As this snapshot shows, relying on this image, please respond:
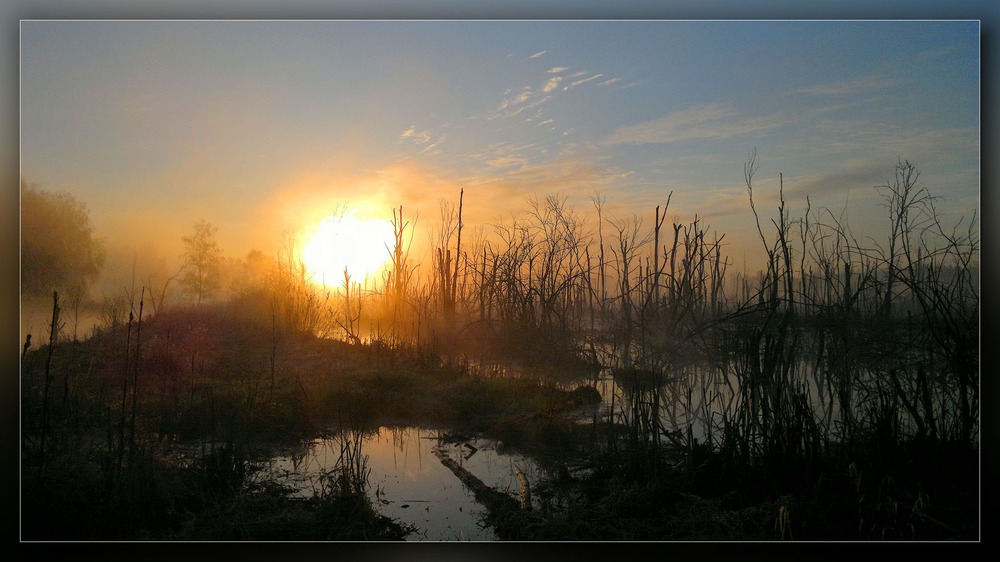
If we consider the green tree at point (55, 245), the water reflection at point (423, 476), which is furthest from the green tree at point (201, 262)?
the water reflection at point (423, 476)

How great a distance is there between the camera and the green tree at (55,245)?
365cm

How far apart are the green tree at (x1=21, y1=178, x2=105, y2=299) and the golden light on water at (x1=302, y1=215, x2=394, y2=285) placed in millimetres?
1017

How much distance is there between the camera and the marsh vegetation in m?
3.62

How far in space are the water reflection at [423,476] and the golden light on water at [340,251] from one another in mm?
788

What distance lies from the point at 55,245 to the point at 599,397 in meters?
2.73

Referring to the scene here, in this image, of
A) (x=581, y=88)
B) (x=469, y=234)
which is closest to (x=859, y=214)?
(x=581, y=88)

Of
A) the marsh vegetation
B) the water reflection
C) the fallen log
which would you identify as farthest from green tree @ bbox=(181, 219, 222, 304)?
the fallen log

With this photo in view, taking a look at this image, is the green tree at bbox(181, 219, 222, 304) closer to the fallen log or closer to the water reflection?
the water reflection

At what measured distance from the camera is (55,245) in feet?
12.0

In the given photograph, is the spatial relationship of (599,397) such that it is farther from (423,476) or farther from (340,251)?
(340,251)

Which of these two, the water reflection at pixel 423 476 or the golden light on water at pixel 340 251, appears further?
Answer: the golden light on water at pixel 340 251

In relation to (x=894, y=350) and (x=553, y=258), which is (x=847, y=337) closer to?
(x=894, y=350)

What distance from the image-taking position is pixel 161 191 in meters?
3.70

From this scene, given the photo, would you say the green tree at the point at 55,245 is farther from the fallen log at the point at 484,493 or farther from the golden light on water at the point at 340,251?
the fallen log at the point at 484,493
